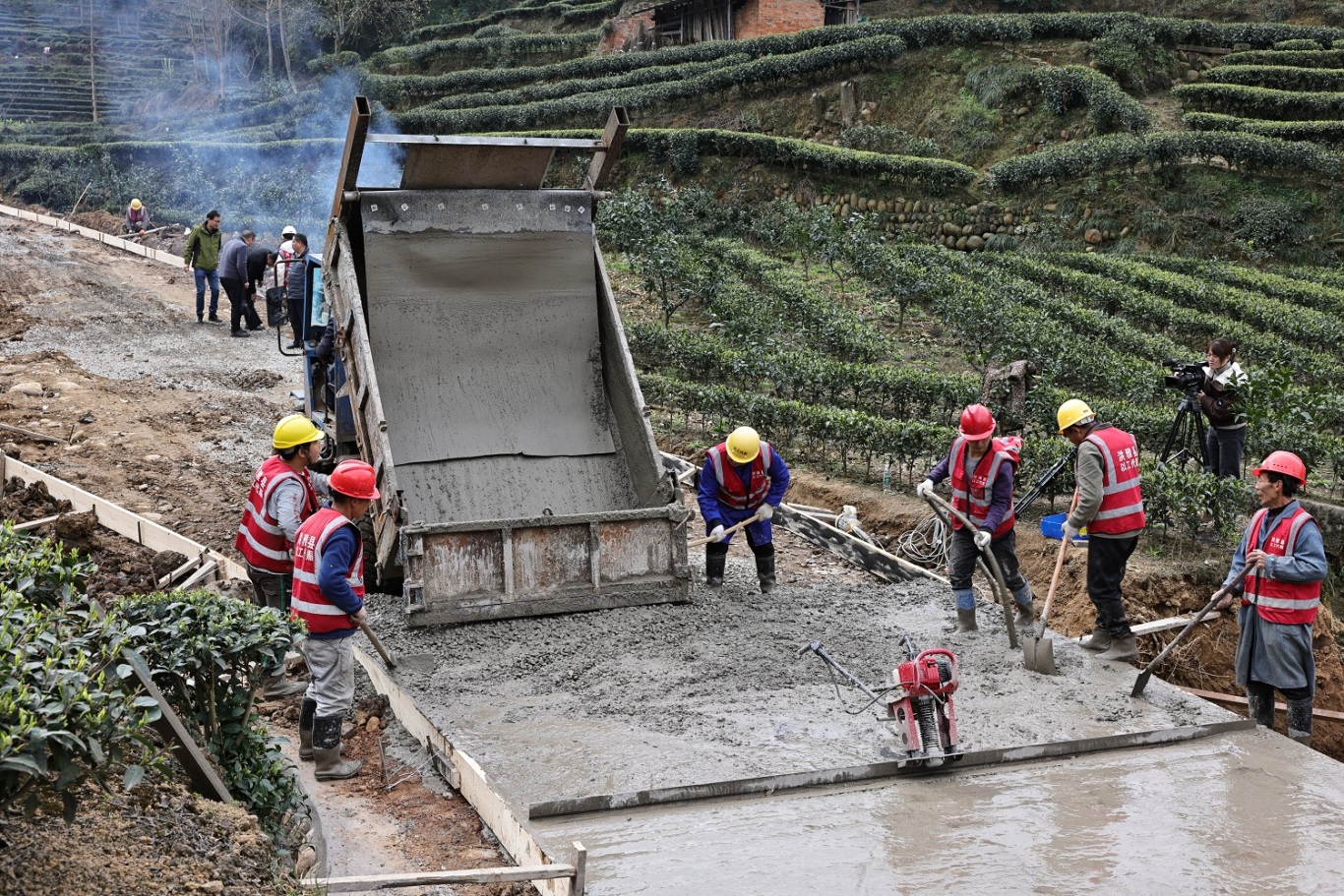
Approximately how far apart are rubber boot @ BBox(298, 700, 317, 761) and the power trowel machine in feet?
8.59

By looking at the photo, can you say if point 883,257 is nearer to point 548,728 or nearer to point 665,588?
point 665,588

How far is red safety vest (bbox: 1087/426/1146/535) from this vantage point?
21.1 feet

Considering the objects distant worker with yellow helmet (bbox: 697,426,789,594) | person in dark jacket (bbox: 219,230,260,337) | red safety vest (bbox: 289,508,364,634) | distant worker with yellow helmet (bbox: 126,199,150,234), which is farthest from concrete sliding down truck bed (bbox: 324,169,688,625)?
distant worker with yellow helmet (bbox: 126,199,150,234)

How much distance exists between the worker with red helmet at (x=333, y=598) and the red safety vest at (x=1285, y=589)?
412 centimetres

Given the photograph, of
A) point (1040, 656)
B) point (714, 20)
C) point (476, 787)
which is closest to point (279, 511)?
point (476, 787)

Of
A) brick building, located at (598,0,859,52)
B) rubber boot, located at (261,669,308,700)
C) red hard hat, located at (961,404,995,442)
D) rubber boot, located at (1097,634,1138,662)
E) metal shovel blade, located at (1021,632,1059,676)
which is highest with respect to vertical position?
brick building, located at (598,0,859,52)

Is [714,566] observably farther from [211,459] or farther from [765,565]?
[211,459]

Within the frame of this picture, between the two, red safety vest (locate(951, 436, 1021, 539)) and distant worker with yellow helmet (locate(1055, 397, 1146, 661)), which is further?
red safety vest (locate(951, 436, 1021, 539))

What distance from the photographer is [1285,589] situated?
226 inches

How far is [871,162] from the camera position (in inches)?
960

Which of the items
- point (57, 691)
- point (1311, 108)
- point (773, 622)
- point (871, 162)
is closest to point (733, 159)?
point (871, 162)

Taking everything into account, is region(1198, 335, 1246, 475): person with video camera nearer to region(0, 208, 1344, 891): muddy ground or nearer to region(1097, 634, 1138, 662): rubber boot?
region(0, 208, 1344, 891): muddy ground

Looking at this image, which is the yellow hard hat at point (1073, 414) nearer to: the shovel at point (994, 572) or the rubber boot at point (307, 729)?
the shovel at point (994, 572)

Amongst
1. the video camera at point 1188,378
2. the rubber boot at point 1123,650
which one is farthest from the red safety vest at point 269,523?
the video camera at point 1188,378
